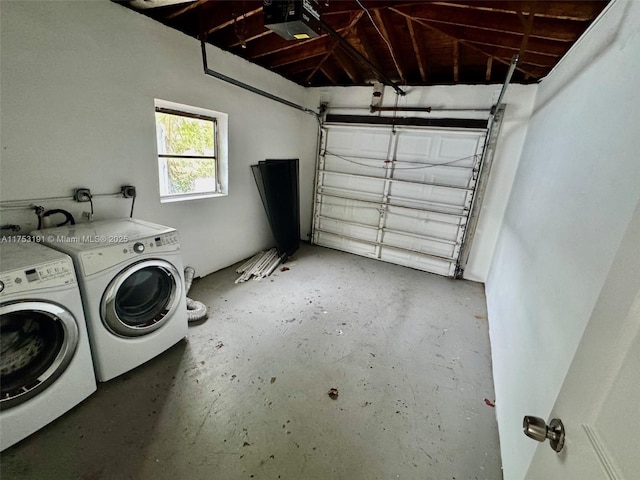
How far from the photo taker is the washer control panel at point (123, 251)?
157cm

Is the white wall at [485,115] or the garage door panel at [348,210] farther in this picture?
the garage door panel at [348,210]

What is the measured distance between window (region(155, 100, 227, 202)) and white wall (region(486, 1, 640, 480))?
10.3ft

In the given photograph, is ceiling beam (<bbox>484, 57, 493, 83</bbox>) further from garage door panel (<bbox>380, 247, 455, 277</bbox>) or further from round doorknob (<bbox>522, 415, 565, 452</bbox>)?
round doorknob (<bbox>522, 415, 565, 452</bbox>)

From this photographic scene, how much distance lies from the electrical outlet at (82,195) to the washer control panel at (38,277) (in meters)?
0.89

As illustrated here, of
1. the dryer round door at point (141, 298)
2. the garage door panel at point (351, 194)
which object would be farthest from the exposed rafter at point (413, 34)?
the dryer round door at point (141, 298)

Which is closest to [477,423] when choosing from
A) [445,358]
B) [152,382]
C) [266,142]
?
[445,358]

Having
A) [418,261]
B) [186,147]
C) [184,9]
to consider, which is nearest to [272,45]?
[184,9]

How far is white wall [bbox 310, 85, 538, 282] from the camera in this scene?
3.34 m

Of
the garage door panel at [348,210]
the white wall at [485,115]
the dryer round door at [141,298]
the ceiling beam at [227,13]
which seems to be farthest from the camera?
the garage door panel at [348,210]

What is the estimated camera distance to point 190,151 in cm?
303

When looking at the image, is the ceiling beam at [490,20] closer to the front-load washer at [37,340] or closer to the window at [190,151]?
the window at [190,151]

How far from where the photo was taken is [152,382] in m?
1.84

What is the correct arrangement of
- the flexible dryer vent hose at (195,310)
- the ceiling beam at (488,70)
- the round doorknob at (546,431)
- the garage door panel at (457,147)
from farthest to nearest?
the garage door panel at (457,147) < the ceiling beam at (488,70) < the flexible dryer vent hose at (195,310) < the round doorknob at (546,431)

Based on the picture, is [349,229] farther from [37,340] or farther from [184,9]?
[37,340]
